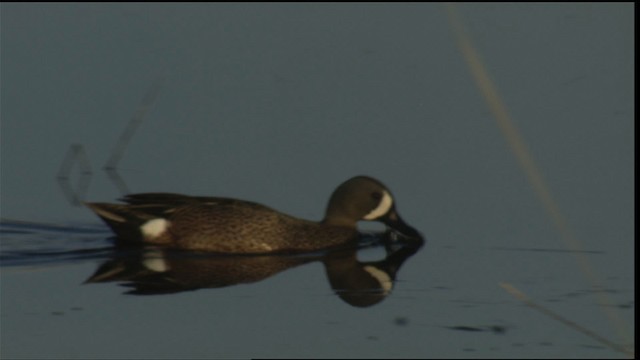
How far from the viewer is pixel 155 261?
30.5 feet

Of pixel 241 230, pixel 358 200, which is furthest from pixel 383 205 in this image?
pixel 241 230

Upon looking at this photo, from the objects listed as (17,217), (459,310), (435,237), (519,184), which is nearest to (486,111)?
(519,184)

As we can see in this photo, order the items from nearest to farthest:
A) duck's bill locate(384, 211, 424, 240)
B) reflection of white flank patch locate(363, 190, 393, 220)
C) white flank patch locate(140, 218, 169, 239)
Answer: duck's bill locate(384, 211, 424, 240) → white flank patch locate(140, 218, 169, 239) → reflection of white flank patch locate(363, 190, 393, 220)

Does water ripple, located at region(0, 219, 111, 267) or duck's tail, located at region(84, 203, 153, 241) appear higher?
duck's tail, located at region(84, 203, 153, 241)

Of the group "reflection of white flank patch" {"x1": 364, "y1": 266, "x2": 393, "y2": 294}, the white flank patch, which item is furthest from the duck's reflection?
the white flank patch

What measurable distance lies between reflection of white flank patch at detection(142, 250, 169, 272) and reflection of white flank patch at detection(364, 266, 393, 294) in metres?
1.02

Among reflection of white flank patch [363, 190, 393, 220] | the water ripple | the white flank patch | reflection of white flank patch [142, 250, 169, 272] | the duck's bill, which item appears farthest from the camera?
reflection of white flank patch [363, 190, 393, 220]

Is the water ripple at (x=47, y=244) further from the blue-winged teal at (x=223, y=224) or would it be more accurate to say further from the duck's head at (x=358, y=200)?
the duck's head at (x=358, y=200)

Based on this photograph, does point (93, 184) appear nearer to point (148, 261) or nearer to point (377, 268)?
point (148, 261)

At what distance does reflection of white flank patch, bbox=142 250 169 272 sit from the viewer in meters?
8.95

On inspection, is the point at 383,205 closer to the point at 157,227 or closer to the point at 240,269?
the point at 157,227

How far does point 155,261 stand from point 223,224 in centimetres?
67

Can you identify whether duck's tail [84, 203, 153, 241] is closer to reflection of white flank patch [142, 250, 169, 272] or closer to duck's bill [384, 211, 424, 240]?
reflection of white flank patch [142, 250, 169, 272]

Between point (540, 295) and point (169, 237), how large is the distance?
300cm
